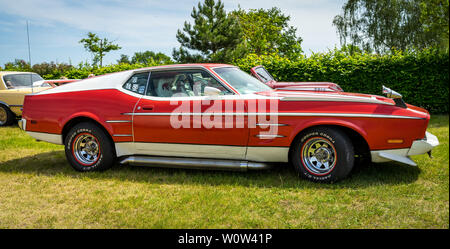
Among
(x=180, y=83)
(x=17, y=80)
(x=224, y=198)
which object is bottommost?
(x=224, y=198)

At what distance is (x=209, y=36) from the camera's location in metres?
24.6

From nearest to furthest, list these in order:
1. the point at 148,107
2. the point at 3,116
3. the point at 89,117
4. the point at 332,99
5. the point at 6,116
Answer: the point at 332,99, the point at 148,107, the point at 89,117, the point at 6,116, the point at 3,116

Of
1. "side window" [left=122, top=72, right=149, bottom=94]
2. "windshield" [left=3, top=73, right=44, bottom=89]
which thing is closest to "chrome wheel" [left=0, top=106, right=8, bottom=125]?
"windshield" [left=3, top=73, right=44, bottom=89]

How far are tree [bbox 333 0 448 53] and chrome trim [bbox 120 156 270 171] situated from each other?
2743 cm

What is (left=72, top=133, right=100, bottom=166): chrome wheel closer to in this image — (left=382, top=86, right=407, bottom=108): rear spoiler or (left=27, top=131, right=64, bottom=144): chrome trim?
(left=27, top=131, right=64, bottom=144): chrome trim

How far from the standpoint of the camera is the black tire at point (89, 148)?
16.5ft

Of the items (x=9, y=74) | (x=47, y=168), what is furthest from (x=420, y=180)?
(x=9, y=74)

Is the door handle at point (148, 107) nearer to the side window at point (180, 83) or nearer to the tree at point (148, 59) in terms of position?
the side window at point (180, 83)

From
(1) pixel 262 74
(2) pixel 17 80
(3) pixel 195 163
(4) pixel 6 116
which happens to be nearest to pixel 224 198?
(3) pixel 195 163

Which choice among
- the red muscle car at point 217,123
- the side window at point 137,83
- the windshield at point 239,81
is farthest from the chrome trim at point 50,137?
the windshield at point 239,81

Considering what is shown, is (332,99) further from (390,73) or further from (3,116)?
(3,116)

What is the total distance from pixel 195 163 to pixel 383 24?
28978 mm

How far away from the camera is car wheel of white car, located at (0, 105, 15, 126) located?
9.96 m

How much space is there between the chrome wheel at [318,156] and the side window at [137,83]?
239 centimetres
